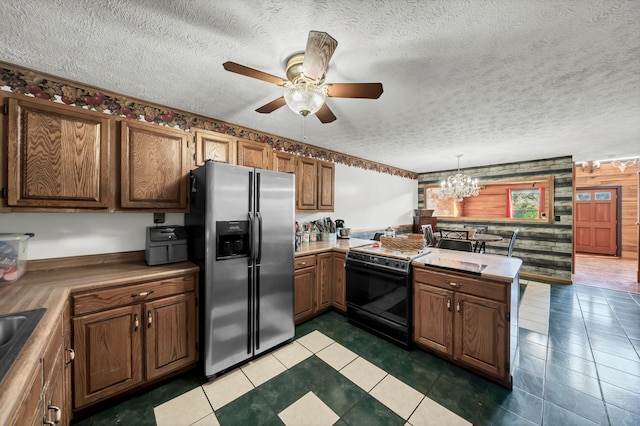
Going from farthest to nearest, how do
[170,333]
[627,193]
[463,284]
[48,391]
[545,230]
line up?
[627,193] → [545,230] → [463,284] → [170,333] → [48,391]

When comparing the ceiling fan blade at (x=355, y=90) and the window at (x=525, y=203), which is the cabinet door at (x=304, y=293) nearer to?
the ceiling fan blade at (x=355, y=90)

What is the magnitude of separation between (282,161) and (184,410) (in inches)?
96.5

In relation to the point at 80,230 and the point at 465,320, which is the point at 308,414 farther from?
the point at 80,230

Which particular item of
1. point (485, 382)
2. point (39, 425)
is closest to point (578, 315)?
point (485, 382)

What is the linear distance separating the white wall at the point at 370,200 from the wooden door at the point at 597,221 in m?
4.89

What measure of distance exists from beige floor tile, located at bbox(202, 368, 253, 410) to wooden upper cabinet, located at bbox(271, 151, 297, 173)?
2.07 metres

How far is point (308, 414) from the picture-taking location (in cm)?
153

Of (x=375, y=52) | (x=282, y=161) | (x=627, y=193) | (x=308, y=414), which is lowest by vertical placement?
(x=308, y=414)

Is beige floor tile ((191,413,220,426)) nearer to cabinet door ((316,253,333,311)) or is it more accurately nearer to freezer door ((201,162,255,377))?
freezer door ((201,162,255,377))

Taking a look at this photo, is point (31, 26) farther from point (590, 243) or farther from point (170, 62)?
point (590, 243)

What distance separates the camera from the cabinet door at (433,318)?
1978mm

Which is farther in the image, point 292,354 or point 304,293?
point 304,293

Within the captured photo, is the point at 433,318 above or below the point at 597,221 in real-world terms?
below

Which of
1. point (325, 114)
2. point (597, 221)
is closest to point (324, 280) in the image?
point (325, 114)
